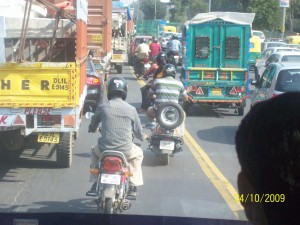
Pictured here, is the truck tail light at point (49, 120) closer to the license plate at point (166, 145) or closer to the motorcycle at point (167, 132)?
the motorcycle at point (167, 132)

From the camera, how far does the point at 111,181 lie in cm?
684

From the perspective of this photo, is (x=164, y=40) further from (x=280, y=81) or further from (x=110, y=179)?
(x=110, y=179)

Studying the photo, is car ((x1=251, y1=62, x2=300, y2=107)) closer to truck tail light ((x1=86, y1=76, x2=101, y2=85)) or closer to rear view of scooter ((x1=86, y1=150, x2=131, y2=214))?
truck tail light ((x1=86, y1=76, x2=101, y2=85))

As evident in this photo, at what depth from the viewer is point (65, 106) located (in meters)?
9.06

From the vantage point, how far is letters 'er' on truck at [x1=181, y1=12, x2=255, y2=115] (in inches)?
683

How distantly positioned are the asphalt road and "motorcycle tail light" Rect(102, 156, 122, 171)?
2.31ft

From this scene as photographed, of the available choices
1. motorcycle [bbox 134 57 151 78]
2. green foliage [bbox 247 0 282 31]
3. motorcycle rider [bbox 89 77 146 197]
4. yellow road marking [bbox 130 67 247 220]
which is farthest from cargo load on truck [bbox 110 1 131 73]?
motorcycle rider [bbox 89 77 146 197]

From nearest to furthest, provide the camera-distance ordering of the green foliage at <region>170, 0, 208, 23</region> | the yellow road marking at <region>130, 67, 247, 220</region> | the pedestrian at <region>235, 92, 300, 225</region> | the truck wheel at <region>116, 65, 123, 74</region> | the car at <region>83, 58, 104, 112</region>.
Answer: the pedestrian at <region>235, 92, 300, 225</region>, the yellow road marking at <region>130, 67, 247, 220</region>, the car at <region>83, 58, 104, 112</region>, the truck wheel at <region>116, 65, 123, 74</region>, the green foliage at <region>170, 0, 208, 23</region>

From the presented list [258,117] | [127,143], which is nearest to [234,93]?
[127,143]

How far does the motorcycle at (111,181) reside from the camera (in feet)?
Answer: 22.4

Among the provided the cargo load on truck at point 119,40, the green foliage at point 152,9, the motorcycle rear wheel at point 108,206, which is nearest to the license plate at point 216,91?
the motorcycle rear wheel at point 108,206

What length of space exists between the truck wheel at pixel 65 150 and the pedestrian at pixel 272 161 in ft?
25.8
